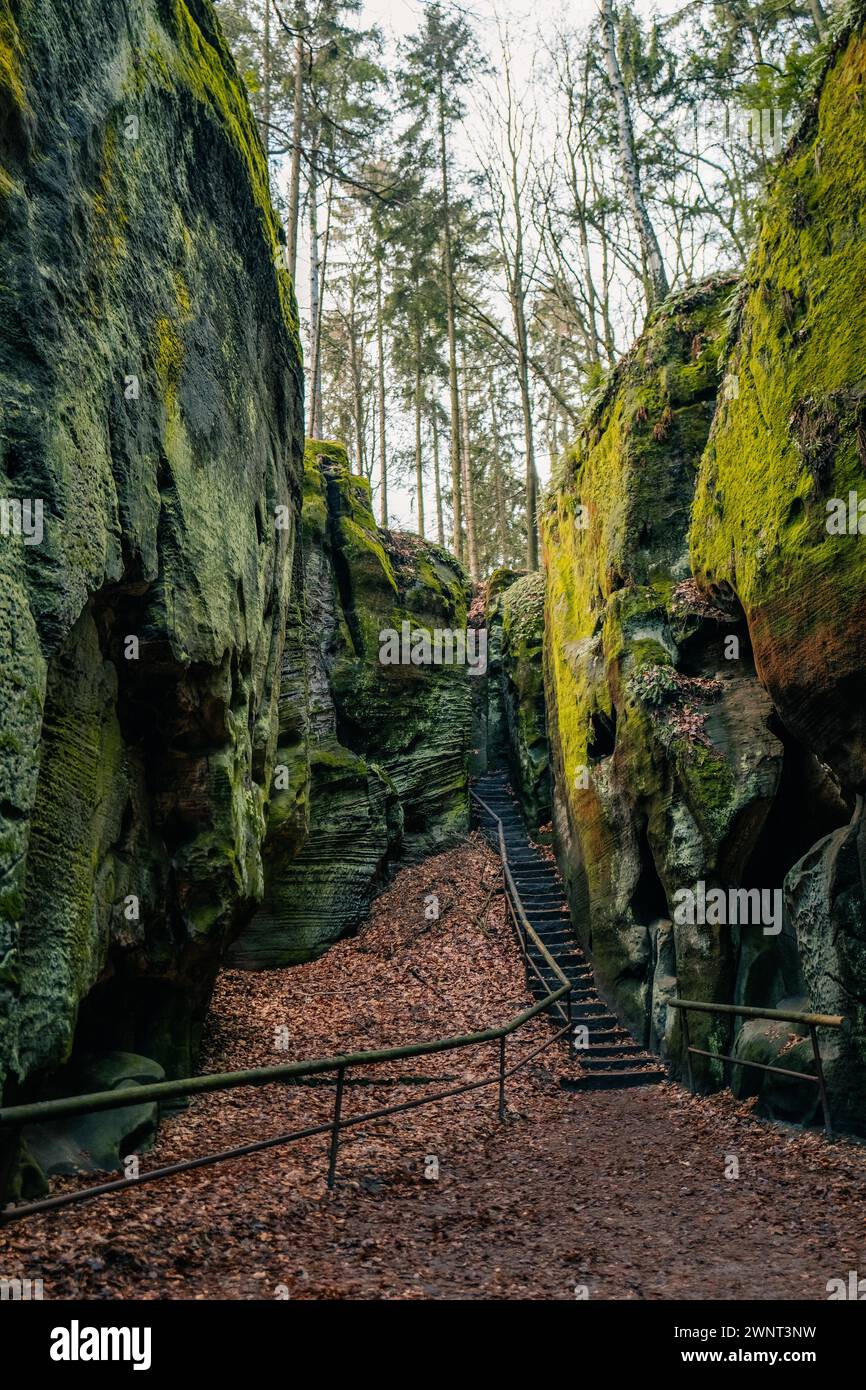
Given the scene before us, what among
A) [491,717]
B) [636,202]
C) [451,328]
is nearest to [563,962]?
[491,717]

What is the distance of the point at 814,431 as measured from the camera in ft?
26.4

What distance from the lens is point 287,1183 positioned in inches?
→ 231

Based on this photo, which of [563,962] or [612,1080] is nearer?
[612,1080]

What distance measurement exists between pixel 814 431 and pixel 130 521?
647 cm

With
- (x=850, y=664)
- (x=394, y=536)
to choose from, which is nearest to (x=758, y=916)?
(x=850, y=664)

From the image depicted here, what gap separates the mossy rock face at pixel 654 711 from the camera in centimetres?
1024

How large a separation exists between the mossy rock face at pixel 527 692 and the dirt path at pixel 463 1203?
25.0 ft

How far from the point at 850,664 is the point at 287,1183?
639 centimetres

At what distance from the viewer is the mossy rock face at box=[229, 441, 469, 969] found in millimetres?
13664

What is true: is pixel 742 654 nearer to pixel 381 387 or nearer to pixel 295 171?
pixel 295 171

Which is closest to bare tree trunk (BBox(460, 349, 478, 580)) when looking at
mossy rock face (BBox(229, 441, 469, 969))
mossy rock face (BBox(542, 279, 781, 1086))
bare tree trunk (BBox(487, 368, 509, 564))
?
bare tree trunk (BBox(487, 368, 509, 564))

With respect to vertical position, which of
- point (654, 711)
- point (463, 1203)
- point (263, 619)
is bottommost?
point (463, 1203)

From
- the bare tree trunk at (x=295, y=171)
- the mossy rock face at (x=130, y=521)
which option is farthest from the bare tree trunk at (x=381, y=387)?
the mossy rock face at (x=130, y=521)

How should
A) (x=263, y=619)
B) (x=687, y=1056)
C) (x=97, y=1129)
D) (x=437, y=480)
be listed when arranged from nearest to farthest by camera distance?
1. (x=97, y=1129)
2. (x=687, y=1056)
3. (x=263, y=619)
4. (x=437, y=480)
